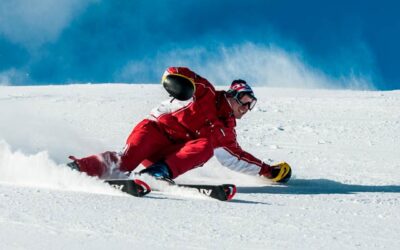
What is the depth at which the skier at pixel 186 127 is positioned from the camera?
527 centimetres

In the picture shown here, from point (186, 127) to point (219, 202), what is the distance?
117cm

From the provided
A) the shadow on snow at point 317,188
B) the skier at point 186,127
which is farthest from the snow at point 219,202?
the skier at point 186,127

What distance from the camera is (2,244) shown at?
292 centimetres

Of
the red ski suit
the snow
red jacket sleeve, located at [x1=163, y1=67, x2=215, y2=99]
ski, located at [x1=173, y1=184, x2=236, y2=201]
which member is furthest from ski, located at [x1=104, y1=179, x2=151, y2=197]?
red jacket sleeve, located at [x1=163, y1=67, x2=215, y2=99]

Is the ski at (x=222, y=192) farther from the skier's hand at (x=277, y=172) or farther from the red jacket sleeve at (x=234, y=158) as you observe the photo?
the skier's hand at (x=277, y=172)

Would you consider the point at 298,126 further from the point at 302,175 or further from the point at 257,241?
the point at 257,241

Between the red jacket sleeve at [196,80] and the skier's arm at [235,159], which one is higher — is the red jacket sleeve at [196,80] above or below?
above

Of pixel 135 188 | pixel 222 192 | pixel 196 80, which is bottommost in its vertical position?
pixel 135 188

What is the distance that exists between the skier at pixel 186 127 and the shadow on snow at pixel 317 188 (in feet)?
1.50

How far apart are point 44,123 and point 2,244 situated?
4521mm

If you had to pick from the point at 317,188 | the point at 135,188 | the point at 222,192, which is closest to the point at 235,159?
the point at 317,188

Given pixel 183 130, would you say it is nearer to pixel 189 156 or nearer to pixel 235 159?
pixel 189 156

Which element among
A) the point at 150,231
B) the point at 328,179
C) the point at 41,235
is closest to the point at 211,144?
the point at 328,179

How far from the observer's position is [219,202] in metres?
4.52
